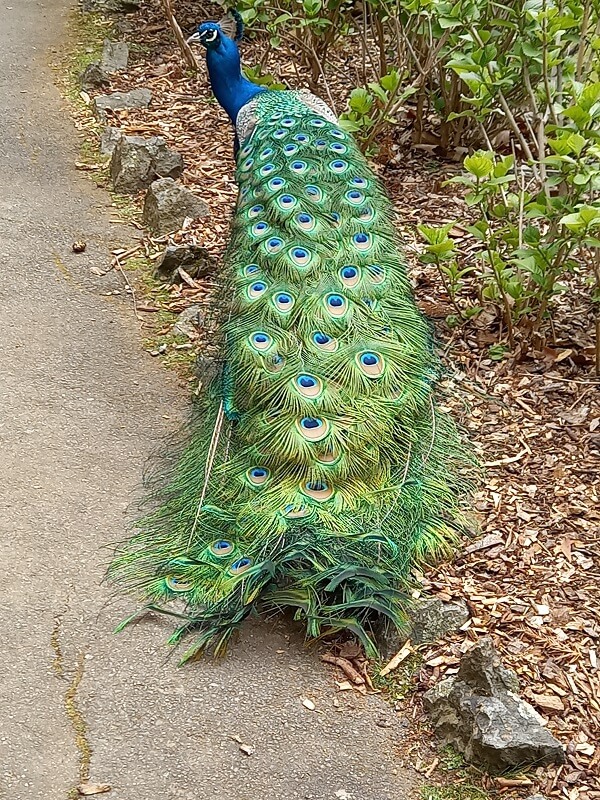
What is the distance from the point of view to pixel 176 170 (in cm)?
603

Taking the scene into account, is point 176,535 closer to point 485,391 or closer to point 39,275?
point 485,391

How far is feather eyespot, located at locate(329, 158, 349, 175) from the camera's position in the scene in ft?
14.0

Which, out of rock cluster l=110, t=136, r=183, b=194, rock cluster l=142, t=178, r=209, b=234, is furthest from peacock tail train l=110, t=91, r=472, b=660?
rock cluster l=110, t=136, r=183, b=194

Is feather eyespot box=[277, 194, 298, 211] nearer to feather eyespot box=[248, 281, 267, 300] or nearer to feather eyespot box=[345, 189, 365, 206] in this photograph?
feather eyespot box=[345, 189, 365, 206]

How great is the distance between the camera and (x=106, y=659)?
302 cm

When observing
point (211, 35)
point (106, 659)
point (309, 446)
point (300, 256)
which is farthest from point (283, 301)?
point (211, 35)

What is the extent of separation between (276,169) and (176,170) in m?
1.90

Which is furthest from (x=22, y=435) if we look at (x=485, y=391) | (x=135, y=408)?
(x=485, y=391)

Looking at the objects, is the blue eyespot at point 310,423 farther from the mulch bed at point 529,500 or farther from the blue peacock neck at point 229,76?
the blue peacock neck at point 229,76

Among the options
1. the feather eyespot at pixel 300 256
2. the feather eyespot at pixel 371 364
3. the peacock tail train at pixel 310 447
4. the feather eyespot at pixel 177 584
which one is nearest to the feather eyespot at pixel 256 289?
the peacock tail train at pixel 310 447

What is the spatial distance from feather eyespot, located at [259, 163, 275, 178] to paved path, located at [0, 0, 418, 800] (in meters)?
1.00

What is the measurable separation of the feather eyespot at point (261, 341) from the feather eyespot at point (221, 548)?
0.74 m

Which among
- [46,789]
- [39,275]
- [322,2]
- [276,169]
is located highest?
[322,2]

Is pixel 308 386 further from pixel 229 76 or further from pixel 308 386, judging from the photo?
pixel 229 76
